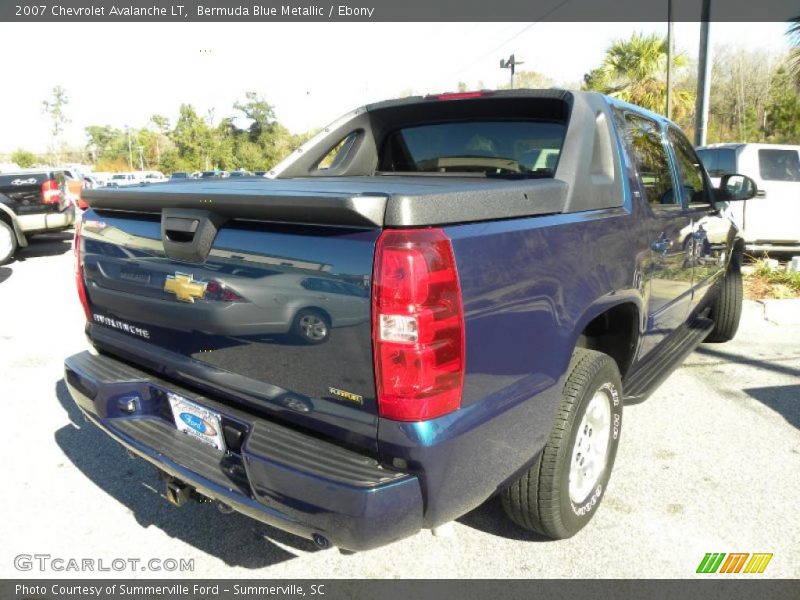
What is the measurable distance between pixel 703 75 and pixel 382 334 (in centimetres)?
1155

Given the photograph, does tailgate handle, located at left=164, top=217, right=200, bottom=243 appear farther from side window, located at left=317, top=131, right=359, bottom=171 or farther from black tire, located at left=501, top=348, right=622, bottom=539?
side window, located at left=317, top=131, right=359, bottom=171

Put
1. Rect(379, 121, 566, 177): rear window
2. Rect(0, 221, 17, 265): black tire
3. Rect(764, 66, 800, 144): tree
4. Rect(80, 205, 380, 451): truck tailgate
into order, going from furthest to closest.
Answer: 1. Rect(764, 66, 800, 144): tree
2. Rect(0, 221, 17, 265): black tire
3. Rect(379, 121, 566, 177): rear window
4. Rect(80, 205, 380, 451): truck tailgate

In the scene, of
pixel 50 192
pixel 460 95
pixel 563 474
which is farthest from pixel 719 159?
pixel 50 192

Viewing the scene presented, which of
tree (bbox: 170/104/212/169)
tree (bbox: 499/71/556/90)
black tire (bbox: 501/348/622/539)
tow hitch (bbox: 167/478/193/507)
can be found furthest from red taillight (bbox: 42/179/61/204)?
tree (bbox: 170/104/212/169)

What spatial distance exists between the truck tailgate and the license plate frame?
8 cm

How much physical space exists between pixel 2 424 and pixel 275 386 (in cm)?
290

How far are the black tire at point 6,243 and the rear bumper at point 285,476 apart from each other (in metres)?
9.88

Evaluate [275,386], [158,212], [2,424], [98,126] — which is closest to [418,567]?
[275,386]

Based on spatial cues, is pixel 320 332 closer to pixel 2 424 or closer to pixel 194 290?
pixel 194 290

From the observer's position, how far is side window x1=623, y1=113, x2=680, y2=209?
Answer: 126 inches

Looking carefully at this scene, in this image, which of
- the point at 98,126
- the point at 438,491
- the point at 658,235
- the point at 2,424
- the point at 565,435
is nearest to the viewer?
the point at 438,491

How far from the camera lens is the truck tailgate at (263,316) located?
6.02ft

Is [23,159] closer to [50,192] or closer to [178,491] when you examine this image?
[50,192]

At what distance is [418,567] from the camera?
253 cm
